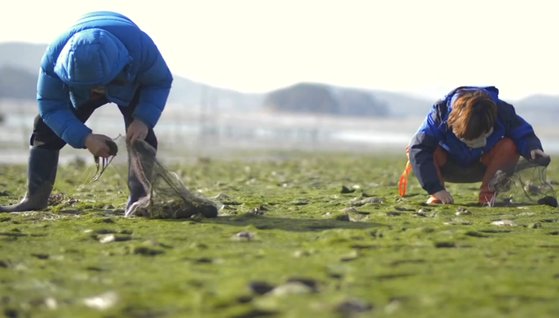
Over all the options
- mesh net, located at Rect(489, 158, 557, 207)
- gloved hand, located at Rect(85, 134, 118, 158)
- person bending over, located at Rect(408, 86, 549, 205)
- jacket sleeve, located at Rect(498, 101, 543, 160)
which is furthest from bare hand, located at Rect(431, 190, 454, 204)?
gloved hand, located at Rect(85, 134, 118, 158)

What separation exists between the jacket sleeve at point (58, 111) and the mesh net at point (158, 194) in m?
0.47

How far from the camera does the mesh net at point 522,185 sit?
8406 mm

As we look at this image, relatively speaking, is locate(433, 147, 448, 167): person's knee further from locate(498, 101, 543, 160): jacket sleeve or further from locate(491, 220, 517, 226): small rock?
locate(491, 220, 517, 226): small rock

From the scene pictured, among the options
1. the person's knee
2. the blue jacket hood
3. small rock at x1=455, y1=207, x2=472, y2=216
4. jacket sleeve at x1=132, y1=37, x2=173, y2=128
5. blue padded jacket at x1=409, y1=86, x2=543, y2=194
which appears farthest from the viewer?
the person's knee

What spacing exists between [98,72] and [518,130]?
13.3 feet

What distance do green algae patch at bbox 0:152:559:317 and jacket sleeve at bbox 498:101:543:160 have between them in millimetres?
581

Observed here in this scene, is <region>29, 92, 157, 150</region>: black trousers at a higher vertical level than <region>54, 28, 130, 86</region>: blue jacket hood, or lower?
lower

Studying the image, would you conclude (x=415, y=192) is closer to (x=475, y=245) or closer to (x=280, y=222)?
(x=280, y=222)

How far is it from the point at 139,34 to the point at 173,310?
4142 millimetres

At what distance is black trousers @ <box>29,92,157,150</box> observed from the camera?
7.84 m

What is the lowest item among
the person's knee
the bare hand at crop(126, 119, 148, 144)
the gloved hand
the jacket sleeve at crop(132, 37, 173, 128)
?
the person's knee

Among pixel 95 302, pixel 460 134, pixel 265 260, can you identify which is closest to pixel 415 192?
pixel 460 134

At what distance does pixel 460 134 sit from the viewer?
798 cm

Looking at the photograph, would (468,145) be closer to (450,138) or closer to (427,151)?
(450,138)
